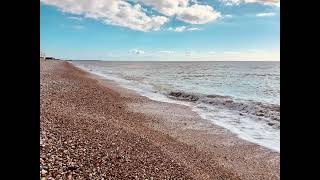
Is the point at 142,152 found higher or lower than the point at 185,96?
lower

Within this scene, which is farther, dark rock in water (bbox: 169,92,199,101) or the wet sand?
dark rock in water (bbox: 169,92,199,101)

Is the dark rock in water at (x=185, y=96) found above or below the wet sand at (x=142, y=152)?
above

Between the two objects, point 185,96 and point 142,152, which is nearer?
point 142,152

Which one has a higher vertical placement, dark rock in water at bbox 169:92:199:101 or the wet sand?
dark rock in water at bbox 169:92:199:101

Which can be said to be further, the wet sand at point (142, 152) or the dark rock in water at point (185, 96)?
the dark rock in water at point (185, 96)

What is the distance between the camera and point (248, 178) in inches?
325

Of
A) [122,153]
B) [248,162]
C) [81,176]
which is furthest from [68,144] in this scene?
[248,162]
